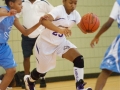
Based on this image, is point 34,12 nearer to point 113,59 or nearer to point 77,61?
point 77,61

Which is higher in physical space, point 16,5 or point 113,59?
point 16,5

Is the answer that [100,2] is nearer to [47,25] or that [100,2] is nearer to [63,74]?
[63,74]

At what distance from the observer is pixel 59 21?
4961mm

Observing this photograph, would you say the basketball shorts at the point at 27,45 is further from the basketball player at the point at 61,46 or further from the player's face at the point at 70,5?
the player's face at the point at 70,5

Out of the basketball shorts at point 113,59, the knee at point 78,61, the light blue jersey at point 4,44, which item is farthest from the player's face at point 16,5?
the basketball shorts at point 113,59

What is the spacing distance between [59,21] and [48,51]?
0.54m

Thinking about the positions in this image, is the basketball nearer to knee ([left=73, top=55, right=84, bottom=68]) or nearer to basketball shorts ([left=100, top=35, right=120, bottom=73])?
knee ([left=73, top=55, right=84, bottom=68])

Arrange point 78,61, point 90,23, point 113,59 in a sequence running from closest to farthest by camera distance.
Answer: point 113,59
point 90,23
point 78,61

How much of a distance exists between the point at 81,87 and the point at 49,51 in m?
0.76

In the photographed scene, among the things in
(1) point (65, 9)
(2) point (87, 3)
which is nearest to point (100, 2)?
(2) point (87, 3)

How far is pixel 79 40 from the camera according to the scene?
864 cm

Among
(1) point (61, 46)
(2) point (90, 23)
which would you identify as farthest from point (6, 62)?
(2) point (90, 23)

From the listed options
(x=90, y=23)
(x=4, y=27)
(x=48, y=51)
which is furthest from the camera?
(x=48, y=51)

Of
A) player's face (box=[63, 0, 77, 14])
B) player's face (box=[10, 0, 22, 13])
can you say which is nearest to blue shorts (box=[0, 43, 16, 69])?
player's face (box=[10, 0, 22, 13])
